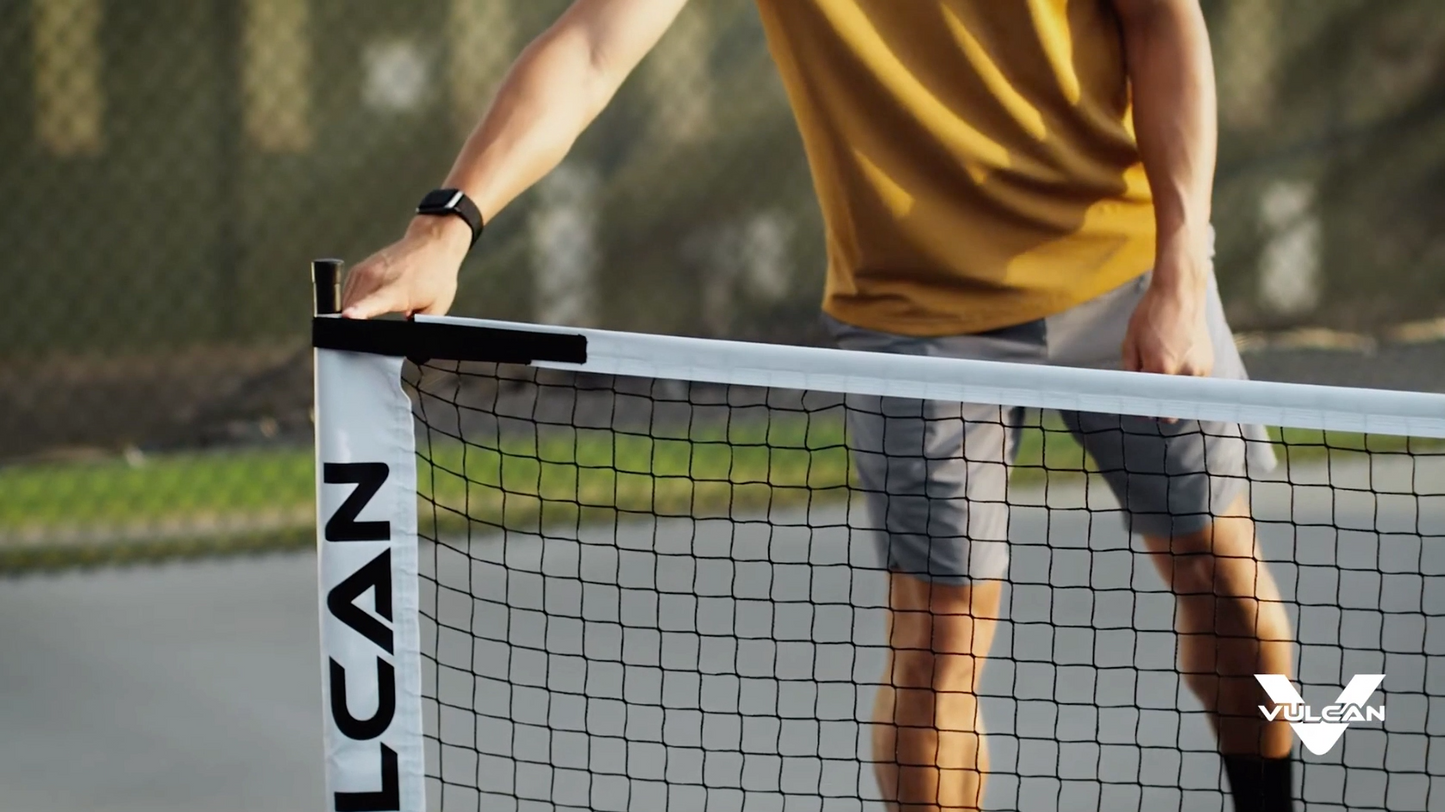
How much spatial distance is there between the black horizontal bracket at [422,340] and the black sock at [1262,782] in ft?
3.84

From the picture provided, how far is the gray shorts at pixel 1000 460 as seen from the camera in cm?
216

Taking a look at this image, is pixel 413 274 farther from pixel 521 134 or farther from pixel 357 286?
pixel 521 134

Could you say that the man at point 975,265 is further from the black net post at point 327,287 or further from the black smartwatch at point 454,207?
the black net post at point 327,287

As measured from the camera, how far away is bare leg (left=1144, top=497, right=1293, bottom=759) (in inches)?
86.8

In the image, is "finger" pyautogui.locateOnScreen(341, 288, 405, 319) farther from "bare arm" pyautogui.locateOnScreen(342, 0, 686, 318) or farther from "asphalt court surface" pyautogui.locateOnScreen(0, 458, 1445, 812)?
"asphalt court surface" pyautogui.locateOnScreen(0, 458, 1445, 812)

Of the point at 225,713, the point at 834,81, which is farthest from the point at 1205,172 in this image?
the point at 225,713

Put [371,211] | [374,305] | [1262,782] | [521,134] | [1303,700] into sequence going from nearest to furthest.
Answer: [374,305], [521,134], [1262,782], [1303,700], [371,211]

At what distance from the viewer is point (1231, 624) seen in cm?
223

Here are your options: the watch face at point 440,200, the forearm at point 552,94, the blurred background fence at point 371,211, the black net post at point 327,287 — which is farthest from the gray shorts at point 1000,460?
the blurred background fence at point 371,211

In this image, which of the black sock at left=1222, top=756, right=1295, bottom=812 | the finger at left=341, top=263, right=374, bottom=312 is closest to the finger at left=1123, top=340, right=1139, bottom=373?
the black sock at left=1222, top=756, right=1295, bottom=812

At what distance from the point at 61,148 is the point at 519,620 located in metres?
2.27

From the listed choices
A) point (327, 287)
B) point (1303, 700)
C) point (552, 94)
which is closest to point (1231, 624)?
point (1303, 700)

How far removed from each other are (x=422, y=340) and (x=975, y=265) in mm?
767

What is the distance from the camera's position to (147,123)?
500 cm
